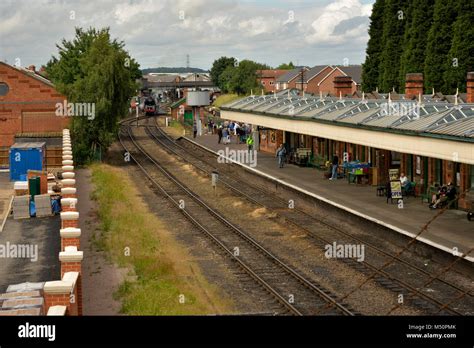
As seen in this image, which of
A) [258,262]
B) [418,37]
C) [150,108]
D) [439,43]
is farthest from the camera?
[150,108]

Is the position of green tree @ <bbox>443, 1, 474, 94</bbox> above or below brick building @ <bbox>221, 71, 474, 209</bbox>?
above

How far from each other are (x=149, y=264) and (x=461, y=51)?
38.4 meters

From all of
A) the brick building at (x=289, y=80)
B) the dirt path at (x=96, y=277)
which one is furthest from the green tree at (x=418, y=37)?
the brick building at (x=289, y=80)

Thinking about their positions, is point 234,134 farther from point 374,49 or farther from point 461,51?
point 461,51

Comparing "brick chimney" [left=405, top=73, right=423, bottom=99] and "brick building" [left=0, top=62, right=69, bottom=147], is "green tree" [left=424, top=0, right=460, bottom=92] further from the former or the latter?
"brick building" [left=0, top=62, right=69, bottom=147]

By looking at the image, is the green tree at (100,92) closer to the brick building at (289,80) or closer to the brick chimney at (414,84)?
the brick chimney at (414,84)

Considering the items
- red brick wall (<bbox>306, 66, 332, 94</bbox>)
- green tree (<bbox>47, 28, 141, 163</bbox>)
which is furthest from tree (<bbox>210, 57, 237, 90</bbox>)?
green tree (<bbox>47, 28, 141, 163</bbox>)

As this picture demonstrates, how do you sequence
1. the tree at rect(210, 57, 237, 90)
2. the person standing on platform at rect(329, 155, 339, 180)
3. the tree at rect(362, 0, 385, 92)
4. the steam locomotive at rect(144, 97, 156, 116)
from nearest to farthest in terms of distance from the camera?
the person standing on platform at rect(329, 155, 339, 180)
the tree at rect(362, 0, 385, 92)
the steam locomotive at rect(144, 97, 156, 116)
the tree at rect(210, 57, 237, 90)

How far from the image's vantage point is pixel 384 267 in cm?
1148

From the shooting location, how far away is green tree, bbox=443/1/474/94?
52500 millimetres

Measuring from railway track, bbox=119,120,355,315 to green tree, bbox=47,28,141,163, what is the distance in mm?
11134

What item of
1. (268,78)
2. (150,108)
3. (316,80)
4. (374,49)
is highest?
(268,78)

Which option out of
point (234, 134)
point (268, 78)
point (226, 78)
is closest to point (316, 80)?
point (268, 78)

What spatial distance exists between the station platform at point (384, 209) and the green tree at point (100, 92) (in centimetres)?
1144
